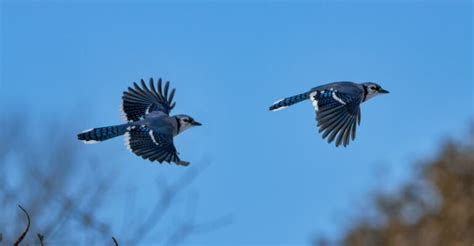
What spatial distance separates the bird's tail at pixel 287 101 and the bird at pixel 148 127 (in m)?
0.70

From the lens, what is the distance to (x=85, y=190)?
17.7 feet

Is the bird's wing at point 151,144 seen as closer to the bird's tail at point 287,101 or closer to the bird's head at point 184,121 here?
the bird's head at point 184,121

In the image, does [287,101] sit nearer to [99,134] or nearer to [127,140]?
[127,140]

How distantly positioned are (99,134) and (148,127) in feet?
1.19

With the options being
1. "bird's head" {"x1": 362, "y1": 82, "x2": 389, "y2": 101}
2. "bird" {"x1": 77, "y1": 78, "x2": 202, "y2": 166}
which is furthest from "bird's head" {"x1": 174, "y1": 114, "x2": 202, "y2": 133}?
"bird's head" {"x1": 362, "y1": 82, "x2": 389, "y2": 101}

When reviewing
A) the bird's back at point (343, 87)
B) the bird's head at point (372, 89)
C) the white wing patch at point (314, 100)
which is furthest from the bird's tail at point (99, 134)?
the bird's head at point (372, 89)

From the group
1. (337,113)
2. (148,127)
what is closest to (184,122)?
(148,127)

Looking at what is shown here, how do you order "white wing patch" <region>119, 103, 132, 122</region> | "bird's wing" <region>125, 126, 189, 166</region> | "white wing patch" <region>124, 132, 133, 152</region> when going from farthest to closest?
"white wing patch" <region>119, 103, 132, 122</region> → "white wing patch" <region>124, 132, 133, 152</region> → "bird's wing" <region>125, 126, 189, 166</region>

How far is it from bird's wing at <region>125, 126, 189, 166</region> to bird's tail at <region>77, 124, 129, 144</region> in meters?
0.09

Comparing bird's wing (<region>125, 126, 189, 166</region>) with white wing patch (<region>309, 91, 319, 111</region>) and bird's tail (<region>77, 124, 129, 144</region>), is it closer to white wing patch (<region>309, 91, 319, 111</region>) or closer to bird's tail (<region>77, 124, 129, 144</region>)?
bird's tail (<region>77, 124, 129, 144</region>)

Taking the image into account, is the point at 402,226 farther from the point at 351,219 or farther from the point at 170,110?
the point at 170,110

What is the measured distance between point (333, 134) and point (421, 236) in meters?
10.2

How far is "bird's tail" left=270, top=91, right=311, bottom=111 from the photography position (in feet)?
23.4

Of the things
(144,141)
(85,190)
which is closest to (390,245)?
(144,141)
